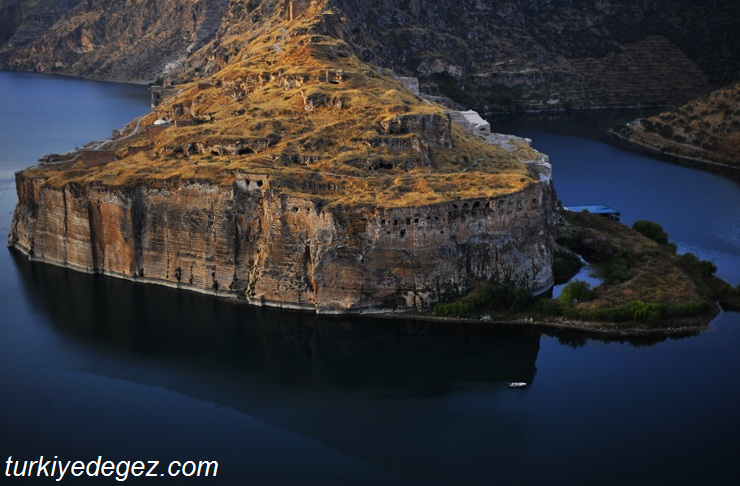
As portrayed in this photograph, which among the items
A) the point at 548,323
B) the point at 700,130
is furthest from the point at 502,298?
the point at 700,130

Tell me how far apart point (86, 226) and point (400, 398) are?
80.7 ft

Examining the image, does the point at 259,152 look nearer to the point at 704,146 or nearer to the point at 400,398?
the point at 400,398

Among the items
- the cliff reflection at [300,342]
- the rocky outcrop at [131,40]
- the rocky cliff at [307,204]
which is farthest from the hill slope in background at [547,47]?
the cliff reflection at [300,342]

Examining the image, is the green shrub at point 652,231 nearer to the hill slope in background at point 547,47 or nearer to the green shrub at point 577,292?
the green shrub at point 577,292

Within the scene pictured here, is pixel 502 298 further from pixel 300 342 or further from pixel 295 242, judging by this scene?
pixel 295 242

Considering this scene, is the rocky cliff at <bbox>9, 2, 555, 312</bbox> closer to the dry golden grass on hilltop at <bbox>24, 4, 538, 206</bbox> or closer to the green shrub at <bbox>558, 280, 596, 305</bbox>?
the dry golden grass on hilltop at <bbox>24, 4, 538, 206</bbox>

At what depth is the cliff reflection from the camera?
39.8m

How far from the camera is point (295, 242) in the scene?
4494 centimetres

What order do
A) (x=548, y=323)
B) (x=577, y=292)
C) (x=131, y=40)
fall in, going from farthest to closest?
(x=131, y=40) < (x=577, y=292) < (x=548, y=323)

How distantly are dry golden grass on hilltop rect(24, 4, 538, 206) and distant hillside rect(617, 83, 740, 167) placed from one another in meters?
37.2

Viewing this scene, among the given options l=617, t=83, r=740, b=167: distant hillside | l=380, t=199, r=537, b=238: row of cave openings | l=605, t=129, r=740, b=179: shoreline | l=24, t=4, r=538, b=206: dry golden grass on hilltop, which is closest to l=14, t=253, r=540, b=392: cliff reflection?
l=380, t=199, r=537, b=238: row of cave openings

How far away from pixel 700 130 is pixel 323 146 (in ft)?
196

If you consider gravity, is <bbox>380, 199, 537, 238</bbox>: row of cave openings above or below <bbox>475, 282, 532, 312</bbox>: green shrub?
above

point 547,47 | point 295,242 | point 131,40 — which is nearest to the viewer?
point 295,242
